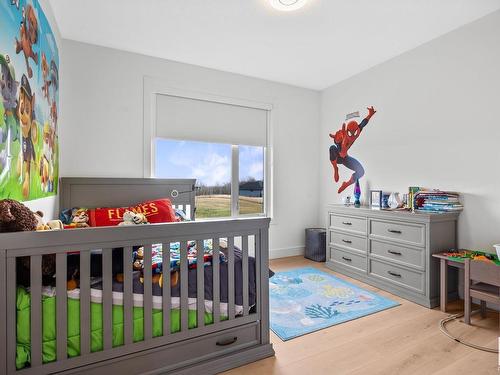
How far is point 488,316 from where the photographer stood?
84.6 inches

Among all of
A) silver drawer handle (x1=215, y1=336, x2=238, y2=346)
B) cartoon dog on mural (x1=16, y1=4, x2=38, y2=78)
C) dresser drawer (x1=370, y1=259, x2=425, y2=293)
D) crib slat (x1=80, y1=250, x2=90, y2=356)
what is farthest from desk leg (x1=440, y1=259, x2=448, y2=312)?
cartoon dog on mural (x1=16, y1=4, x2=38, y2=78)

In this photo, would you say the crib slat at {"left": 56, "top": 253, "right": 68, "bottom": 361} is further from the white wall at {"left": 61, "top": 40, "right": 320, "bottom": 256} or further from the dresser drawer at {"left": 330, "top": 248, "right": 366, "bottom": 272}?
the dresser drawer at {"left": 330, "top": 248, "right": 366, "bottom": 272}

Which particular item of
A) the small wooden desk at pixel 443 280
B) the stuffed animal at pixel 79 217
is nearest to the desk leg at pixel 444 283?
the small wooden desk at pixel 443 280

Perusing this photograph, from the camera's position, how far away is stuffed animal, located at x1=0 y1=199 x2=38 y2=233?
111 cm

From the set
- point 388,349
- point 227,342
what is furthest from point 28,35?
point 388,349

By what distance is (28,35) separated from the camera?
159 centimetres

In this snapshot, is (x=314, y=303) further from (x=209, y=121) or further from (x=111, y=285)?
(x=209, y=121)

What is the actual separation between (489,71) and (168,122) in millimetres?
2961

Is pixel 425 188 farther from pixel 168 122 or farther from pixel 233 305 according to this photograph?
pixel 168 122

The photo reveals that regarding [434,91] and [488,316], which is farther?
[434,91]

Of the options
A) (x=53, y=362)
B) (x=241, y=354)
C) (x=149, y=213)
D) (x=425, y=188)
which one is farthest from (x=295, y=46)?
(x=53, y=362)

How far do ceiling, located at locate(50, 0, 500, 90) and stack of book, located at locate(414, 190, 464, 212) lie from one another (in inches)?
56.9

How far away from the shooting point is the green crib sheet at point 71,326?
45.4 inches

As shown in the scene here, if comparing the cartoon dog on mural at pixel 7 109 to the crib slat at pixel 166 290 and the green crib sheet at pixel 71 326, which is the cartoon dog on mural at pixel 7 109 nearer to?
the green crib sheet at pixel 71 326
